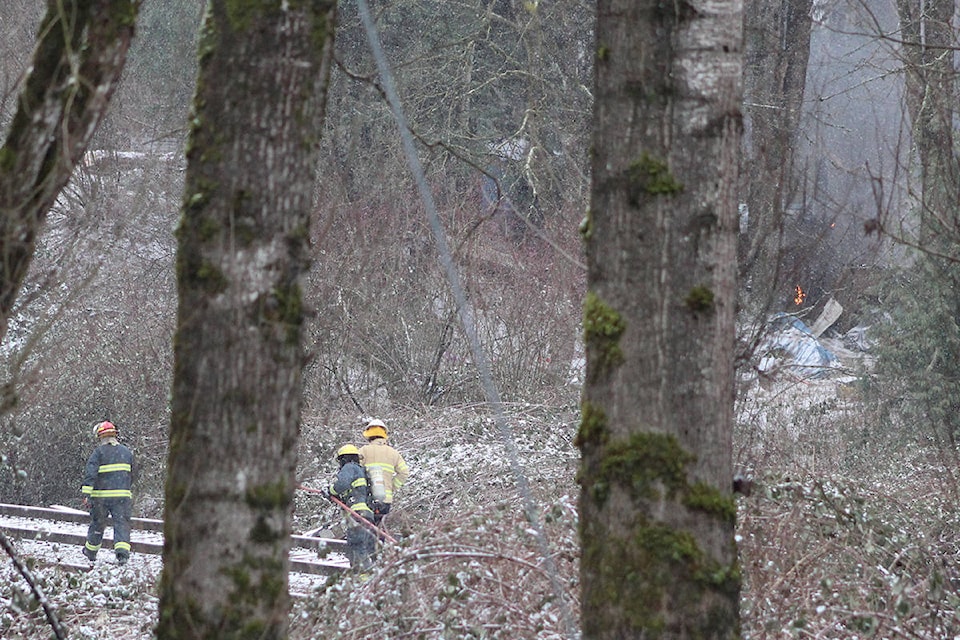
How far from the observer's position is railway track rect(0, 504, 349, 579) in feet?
38.0

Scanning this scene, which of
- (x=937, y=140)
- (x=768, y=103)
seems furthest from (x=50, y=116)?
(x=768, y=103)

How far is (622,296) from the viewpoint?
175 inches

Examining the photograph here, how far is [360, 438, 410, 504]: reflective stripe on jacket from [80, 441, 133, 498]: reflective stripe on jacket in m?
2.68

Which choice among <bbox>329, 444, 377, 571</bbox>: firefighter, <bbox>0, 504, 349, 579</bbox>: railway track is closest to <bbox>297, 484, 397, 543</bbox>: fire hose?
<bbox>329, 444, 377, 571</bbox>: firefighter

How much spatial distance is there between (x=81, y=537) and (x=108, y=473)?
1.17m

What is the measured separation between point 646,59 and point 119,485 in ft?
31.3

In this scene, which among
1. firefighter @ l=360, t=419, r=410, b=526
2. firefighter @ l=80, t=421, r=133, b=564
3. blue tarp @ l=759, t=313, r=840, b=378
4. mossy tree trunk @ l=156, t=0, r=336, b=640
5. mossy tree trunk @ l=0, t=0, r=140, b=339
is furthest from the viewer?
firefighter @ l=80, t=421, r=133, b=564

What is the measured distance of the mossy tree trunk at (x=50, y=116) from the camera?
4.35 meters

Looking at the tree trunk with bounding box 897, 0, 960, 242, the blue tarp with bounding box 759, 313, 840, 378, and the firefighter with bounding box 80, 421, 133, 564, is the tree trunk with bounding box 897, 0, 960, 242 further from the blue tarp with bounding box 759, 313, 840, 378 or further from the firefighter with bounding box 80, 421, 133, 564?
the firefighter with bounding box 80, 421, 133, 564

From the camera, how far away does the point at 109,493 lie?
12406 mm

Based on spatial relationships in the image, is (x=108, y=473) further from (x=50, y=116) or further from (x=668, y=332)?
(x=668, y=332)

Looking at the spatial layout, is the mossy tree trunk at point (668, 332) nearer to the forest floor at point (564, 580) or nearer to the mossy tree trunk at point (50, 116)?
the forest floor at point (564, 580)

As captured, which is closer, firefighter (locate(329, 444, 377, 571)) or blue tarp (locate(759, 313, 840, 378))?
blue tarp (locate(759, 313, 840, 378))

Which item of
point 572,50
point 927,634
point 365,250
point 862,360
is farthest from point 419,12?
point 927,634
